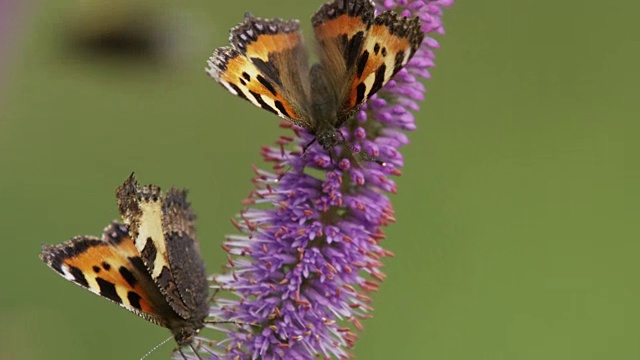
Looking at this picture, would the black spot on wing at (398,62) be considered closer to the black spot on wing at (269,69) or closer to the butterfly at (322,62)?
the butterfly at (322,62)

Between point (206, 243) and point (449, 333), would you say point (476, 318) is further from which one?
point (206, 243)

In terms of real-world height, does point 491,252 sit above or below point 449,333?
above

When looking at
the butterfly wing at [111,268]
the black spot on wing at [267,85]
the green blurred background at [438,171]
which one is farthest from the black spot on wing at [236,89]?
the green blurred background at [438,171]

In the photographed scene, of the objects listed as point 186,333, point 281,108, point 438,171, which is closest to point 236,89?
point 281,108

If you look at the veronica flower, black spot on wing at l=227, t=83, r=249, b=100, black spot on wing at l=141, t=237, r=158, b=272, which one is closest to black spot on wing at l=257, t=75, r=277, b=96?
black spot on wing at l=227, t=83, r=249, b=100

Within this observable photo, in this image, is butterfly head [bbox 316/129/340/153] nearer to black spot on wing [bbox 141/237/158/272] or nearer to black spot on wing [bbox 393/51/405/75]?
black spot on wing [bbox 393/51/405/75]

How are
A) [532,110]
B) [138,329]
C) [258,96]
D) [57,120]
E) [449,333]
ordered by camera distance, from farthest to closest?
[532,110], [57,120], [449,333], [138,329], [258,96]

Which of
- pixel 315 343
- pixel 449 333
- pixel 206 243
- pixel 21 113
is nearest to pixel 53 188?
pixel 21 113
